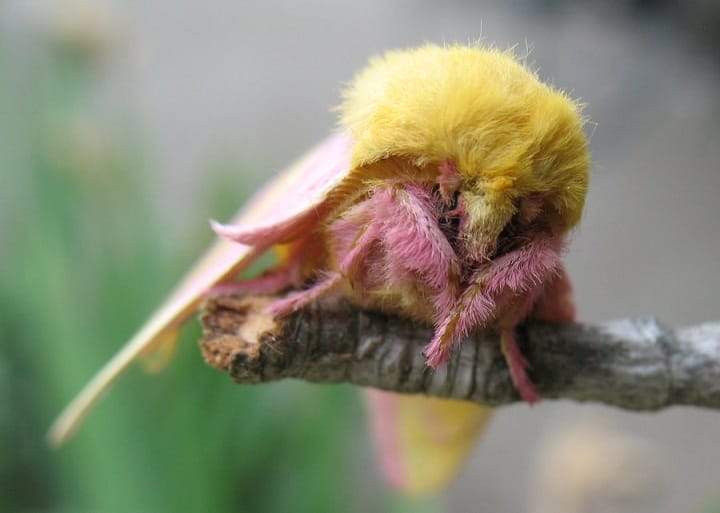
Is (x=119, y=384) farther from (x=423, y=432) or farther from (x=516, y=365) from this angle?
(x=516, y=365)

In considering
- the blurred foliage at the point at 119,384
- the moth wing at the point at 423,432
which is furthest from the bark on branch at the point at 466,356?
the blurred foliage at the point at 119,384

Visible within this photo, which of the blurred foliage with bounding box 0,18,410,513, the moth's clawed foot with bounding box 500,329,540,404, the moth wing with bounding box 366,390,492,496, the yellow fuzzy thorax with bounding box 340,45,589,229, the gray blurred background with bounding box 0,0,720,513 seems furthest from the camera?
the gray blurred background with bounding box 0,0,720,513

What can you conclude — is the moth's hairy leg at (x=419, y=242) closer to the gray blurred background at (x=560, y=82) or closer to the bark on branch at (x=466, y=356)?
the bark on branch at (x=466, y=356)

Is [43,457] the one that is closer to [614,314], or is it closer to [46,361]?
[46,361]

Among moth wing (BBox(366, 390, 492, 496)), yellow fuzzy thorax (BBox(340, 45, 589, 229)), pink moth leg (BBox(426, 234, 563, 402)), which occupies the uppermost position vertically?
yellow fuzzy thorax (BBox(340, 45, 589, 229))

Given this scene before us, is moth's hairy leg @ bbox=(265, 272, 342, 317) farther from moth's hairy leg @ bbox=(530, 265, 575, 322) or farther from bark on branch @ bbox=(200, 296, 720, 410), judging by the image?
moth's hairy leg @ bbox=(530, 265, 575, 322)

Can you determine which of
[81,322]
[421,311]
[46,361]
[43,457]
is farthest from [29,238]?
[421,311]

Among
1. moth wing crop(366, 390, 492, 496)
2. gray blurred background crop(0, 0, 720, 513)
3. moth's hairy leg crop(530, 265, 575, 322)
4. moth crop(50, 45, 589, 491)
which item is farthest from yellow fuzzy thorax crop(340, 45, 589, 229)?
gray blurred background crop(0, 0, 720, 513)
